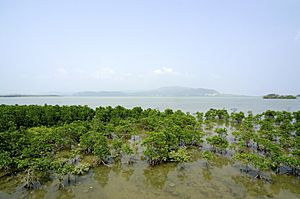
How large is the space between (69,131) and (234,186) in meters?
16.7

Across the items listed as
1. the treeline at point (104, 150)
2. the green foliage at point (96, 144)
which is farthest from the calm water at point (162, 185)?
the green foliage at point (96, 144)

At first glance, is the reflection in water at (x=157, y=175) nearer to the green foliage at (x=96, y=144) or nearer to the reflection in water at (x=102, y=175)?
the reflection in water at (x=102, y=175)

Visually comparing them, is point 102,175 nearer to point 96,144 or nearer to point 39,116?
point 96,144

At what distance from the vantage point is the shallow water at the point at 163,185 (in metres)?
13.8

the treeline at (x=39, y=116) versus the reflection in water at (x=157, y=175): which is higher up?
the treeline at (x=39, y=116)

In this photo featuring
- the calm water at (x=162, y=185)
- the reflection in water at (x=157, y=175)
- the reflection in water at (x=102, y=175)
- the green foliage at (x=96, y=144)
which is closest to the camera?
the calm water at (x=162, y=185)

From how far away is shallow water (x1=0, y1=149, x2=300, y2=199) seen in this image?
13.8 m

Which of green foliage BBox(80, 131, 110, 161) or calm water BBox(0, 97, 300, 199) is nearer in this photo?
calm water BBox(0, 97, 300, 199)

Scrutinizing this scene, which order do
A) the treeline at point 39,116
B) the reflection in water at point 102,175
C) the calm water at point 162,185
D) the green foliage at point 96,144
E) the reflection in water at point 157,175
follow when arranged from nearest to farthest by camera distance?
1. the calm water at point 162,185
2. the reflection in water at point 157,175
3. the reflection in water at point 102,175
4. the green foliage at point 96,144
5. the treeline at point 39,116

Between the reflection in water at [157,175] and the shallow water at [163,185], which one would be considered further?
the reflection in water at [157,175]

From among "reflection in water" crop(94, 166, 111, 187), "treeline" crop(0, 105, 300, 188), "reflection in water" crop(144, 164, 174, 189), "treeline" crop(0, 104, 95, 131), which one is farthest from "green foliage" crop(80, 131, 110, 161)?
"treeline" crop(0, 104, 95, 131)

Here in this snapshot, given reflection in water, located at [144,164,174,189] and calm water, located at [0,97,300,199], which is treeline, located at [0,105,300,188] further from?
calm water, located at [0,97,300,199]

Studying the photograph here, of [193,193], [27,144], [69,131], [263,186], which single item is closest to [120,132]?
[69,131]

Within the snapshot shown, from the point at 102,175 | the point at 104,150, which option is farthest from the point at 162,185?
the point at 104,150
